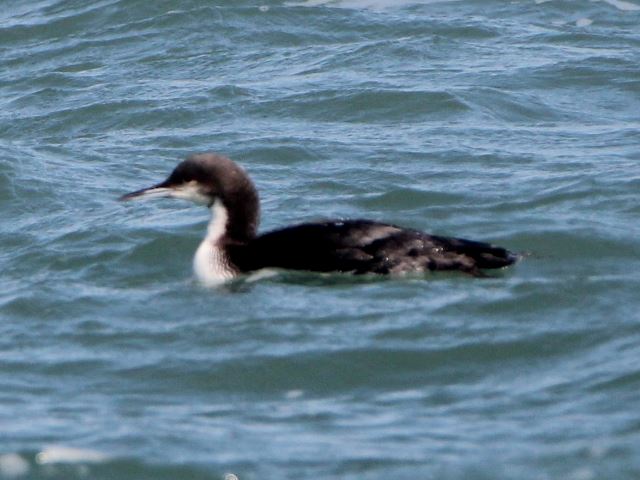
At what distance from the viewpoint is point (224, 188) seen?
35.2 ft

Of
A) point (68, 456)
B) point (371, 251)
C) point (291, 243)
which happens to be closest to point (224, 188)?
point (291, 243)

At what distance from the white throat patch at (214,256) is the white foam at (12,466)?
326cm

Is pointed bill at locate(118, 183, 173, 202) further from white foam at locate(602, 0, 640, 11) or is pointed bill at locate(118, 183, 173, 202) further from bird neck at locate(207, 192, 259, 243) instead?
white foam at locate(602, 0, 640, 11)

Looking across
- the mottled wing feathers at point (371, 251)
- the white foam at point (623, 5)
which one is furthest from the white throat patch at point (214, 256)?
the white foam at point (623, 5)

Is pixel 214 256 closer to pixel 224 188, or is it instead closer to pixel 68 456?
pixel 224 188

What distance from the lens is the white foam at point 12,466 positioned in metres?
7.26

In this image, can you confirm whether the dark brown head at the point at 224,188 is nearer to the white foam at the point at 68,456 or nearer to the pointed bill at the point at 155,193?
the pointed bill at the point at 155,193

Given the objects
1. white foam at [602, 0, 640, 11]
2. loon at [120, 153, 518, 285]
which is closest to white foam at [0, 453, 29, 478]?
loon at [120, 153, 518, 285]

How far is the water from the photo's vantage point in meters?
7.51

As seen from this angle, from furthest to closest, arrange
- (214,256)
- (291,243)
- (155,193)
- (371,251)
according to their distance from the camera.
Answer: (155,193)
(214,256)
(291,243)
(371,251)

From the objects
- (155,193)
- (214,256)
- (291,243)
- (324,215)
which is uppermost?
(155,193)

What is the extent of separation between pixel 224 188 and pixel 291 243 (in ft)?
2.41

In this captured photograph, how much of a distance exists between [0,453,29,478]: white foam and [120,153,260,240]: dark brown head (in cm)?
358

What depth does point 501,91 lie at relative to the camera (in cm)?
1577
